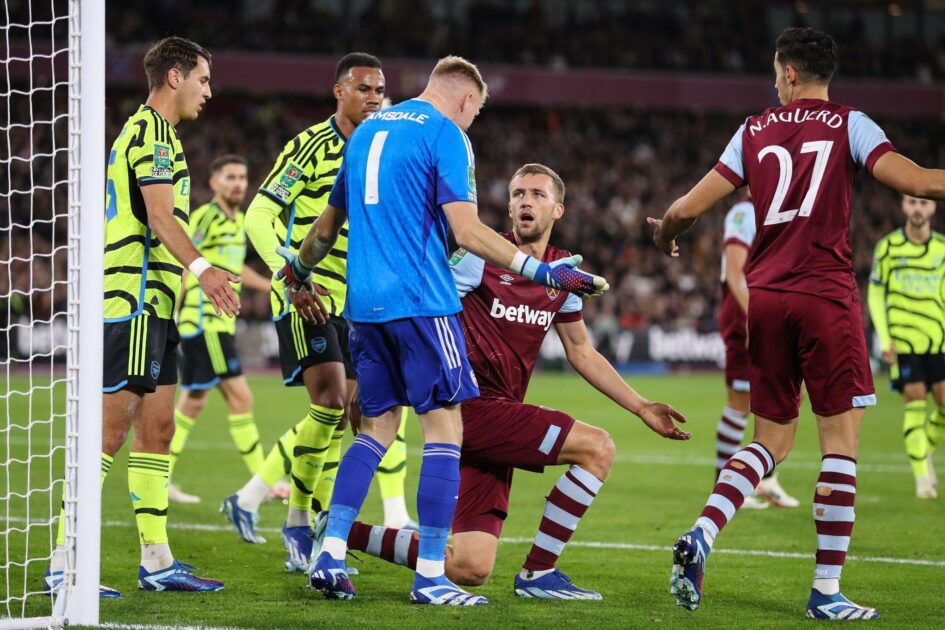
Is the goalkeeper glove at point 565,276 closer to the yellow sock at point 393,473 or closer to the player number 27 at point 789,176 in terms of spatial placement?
the player number 27 at point 789,176

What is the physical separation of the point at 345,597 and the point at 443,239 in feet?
5.44

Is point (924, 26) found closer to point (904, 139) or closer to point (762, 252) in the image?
point (904, 139)

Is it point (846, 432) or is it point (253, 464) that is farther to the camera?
Answer: point (253, 464)

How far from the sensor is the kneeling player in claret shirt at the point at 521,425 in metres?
5.53

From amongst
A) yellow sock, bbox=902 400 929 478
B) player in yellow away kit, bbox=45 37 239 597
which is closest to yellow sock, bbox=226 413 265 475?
player in yellow away kit, bbox=45 37 239 597

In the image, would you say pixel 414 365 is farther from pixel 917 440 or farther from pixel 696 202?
pixel 917 440

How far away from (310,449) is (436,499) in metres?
1.55

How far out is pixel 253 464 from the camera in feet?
31.5

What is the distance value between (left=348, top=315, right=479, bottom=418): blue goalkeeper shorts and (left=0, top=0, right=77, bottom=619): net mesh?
1293mm

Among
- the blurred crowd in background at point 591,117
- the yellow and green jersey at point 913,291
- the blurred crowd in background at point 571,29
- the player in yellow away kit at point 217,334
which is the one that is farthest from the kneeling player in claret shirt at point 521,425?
the blurred crowd in background at point 571,29

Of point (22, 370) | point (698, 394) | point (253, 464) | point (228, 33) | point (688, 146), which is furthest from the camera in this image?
point (688, 146)

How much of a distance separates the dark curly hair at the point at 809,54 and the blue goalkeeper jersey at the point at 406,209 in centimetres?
157

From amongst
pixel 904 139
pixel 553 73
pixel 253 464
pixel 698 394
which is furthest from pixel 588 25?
pixel 253 464

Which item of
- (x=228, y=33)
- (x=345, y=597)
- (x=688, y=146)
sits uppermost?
(x=228, y=33)
